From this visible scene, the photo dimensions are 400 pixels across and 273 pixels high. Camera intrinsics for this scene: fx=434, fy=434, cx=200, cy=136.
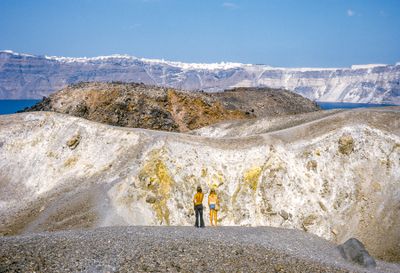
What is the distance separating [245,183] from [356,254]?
33.1 ft

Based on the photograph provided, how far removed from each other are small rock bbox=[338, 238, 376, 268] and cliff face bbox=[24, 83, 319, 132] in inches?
1483

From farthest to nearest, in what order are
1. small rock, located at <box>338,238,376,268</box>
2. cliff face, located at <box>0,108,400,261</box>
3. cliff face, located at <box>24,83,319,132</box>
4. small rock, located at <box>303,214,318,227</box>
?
cliff face, located at <box>24,83,319,132</box> < small rock, located at <box>303,214,318,227</box> < cliff face, located at <box>0,108,400,261</box> < small rock, located at <box>338,238,376,268</box>

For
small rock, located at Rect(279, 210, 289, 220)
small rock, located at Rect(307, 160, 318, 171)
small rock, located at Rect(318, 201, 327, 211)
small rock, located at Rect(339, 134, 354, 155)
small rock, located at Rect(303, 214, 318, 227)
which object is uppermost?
small rock, located at Rect(339, 134, 354, 155)

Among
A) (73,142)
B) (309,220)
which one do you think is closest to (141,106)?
(73,142)

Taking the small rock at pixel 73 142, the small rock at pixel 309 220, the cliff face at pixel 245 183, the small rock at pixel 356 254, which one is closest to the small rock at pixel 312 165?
the cliff face at pixel 245 183

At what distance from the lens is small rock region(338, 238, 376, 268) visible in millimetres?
21344

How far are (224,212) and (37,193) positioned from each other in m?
16.1

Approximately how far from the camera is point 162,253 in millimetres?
16906

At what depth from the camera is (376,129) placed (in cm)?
3197

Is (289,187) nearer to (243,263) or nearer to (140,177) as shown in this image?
(140,177)

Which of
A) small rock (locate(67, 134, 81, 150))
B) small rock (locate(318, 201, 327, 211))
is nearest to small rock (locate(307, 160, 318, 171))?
small rock (locate(318, 201, 327, 211))

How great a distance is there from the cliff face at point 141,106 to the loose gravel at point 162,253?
36.9 meters

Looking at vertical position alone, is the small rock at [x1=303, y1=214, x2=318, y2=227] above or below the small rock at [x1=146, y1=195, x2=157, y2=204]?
below

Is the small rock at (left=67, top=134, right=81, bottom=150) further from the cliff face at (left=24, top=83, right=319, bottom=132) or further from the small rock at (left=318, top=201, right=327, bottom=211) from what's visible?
the small rock at (left=318, top=201, right=327, bottom=211)
